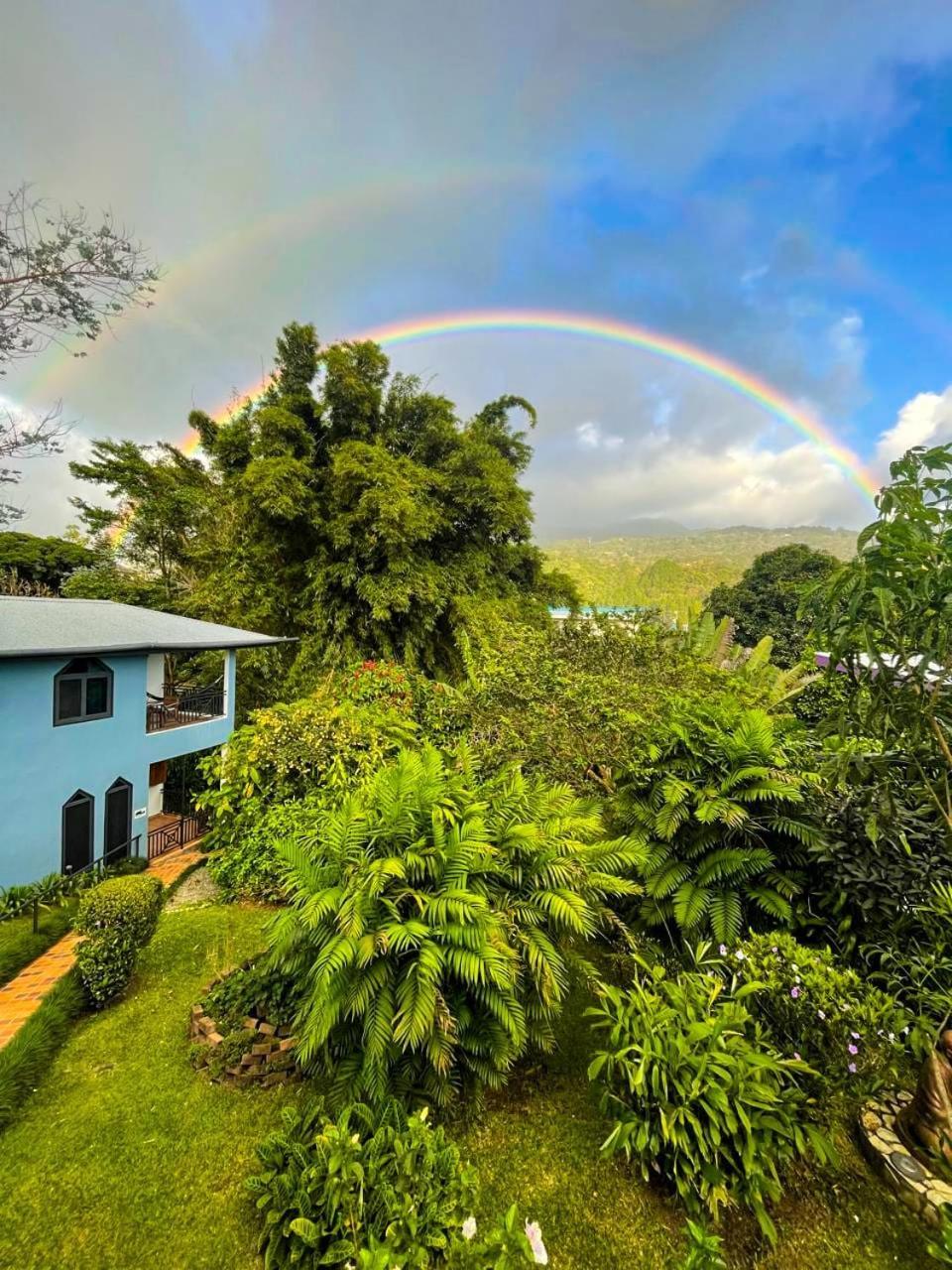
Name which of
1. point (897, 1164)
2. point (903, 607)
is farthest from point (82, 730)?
point (903, 607)

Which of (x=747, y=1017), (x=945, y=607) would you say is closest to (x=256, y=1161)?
(x=747, y=1017)

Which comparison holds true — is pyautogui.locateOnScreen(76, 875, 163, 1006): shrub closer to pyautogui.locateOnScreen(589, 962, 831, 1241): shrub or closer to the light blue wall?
pyautogui.locateOnScreen(589, 962, 831, 1241): shrub

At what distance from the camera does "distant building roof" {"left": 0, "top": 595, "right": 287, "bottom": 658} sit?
8945 mm

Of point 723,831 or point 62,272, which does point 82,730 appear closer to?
point 62,272

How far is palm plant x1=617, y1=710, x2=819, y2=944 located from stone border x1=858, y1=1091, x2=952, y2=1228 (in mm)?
1233

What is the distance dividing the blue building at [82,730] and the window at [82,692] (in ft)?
0.06

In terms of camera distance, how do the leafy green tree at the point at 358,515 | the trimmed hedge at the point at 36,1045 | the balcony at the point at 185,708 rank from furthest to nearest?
the leafy green tree at the point at 358,515 < the balcony at the point at 185,708 < the trimmed hedge at the point at 36,1045

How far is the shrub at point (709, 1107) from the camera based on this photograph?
9.14 feet

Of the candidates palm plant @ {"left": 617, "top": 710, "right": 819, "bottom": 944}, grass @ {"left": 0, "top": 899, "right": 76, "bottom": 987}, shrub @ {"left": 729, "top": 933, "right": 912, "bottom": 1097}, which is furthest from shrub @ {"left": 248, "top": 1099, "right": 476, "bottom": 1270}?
grass @ {"left": 0, "top": 899, "right": 76, "bottom": 987}

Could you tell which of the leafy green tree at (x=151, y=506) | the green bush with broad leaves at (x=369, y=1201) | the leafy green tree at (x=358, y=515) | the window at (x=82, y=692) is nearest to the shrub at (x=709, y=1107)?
the green bush with broad leaves at (x=369, y=1201)

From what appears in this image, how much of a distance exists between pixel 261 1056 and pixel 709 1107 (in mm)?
3448

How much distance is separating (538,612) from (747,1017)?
44.8 feet

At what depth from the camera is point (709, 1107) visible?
2.83m

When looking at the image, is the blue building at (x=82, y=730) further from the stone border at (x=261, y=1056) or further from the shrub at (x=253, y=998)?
the stone border at (x=261, y=1056)
